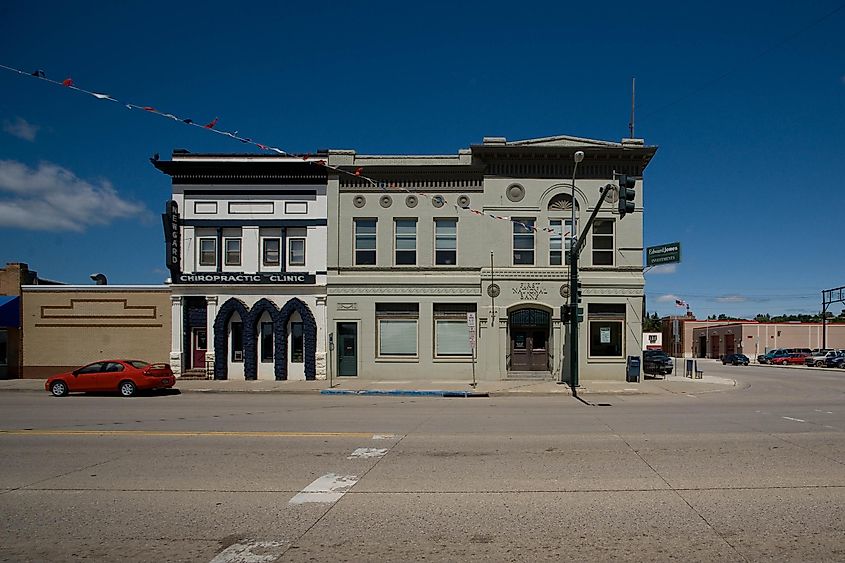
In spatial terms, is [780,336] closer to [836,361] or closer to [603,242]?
[836,361]

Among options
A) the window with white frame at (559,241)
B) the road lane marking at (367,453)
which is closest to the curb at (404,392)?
the window with white frame at (559,241)

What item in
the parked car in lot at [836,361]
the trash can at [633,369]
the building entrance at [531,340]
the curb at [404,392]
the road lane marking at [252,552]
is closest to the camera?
the road lane marking at [252,552]

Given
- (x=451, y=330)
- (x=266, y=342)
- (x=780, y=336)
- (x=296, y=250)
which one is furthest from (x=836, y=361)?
(x=266, y=342)

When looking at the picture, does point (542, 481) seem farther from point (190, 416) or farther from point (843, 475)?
point (190, 416)

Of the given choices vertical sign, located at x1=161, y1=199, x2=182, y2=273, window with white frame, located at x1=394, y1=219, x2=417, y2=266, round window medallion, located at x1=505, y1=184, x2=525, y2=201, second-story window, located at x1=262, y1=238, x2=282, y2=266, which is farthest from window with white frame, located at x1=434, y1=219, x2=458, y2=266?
vertical sign, located at x1=161, y1=199, x2=182, y2=273

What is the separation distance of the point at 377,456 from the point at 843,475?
6.64 metres

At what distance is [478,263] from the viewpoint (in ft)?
76.3

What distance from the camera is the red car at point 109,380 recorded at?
60.3 ft

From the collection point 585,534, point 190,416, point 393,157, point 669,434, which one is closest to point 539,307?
point 393,157

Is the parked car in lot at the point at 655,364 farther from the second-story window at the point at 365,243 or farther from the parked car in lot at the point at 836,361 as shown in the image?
the parked car in lot at the point at 836,361

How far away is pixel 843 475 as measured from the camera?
24.5ft

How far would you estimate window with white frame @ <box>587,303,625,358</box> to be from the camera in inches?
906

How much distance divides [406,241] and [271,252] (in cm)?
592

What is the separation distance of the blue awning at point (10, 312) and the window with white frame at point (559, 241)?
922 inches
